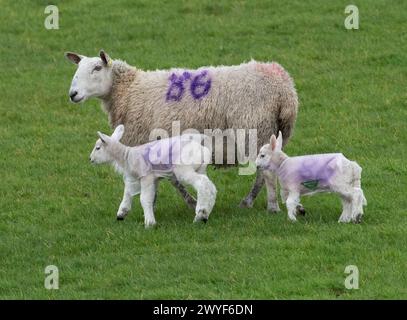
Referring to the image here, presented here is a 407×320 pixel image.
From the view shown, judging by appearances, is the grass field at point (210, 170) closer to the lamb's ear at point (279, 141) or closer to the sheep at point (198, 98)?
the lamb's ear at point (279, 141)

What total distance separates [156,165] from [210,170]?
340 centimetres

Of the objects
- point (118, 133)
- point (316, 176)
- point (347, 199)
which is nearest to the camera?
point (316, 176)

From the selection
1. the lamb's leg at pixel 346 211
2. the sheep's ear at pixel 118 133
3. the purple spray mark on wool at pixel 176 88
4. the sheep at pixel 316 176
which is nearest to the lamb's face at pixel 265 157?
the sheep at pixel 316 176

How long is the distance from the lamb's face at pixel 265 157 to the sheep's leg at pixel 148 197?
133cm

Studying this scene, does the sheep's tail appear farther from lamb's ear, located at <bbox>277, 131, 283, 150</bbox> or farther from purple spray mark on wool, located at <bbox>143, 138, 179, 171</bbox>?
purple spray mark on wool, located at <bbox>143, 138, 179, 171</bbox>

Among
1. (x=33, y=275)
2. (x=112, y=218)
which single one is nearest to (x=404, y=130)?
(x=112, y=218)

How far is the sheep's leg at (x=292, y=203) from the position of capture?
13.7 metres

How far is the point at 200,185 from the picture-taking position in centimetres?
1359

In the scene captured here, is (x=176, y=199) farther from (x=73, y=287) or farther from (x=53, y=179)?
(x=73, y=287)

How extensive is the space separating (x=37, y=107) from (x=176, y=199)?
19.3 feet

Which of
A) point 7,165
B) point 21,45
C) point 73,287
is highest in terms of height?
point 21,45

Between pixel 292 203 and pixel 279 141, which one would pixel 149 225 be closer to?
pixel 292 203

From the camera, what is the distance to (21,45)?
939 inches

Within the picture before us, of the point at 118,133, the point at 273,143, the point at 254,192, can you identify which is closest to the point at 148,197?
the point at 118,133
